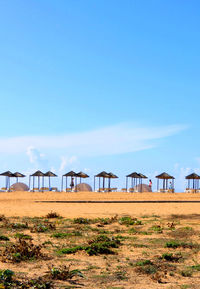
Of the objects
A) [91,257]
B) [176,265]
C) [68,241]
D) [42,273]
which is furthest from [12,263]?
[176,265]

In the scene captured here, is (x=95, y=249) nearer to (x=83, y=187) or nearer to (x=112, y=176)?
(x=112, y=176)

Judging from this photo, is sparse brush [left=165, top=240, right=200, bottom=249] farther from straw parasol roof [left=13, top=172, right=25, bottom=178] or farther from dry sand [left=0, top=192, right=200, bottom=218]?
straw parasol roof [left=13, top=172, right=25, bottom=178]

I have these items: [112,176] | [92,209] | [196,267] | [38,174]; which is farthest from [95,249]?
[112,176]

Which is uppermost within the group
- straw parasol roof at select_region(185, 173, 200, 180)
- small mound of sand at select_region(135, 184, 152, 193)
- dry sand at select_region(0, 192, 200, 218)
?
straw parasol roof at select_region(185, 173, 200, 180)

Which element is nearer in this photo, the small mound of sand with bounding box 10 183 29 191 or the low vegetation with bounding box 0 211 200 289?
the low vegetation with bounding box 0 211 200 289

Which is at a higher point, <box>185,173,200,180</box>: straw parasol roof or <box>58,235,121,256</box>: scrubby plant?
<box>185,173,200,180</box>: straw parasol roof

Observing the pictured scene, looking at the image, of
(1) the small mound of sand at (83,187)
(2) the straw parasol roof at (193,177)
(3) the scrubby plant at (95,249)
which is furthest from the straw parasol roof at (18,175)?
(3) the scrubby plant at (95,249)

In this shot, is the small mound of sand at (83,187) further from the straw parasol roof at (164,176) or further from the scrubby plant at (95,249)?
the scrubby plant at (95,249)

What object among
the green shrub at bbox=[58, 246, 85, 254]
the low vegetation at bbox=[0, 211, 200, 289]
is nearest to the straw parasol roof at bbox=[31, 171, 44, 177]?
the low vegetation at bbox=[0, 211, 200, 289]

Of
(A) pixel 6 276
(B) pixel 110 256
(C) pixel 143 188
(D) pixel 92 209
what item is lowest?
(C) pixel 143 188

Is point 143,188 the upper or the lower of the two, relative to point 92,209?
lower

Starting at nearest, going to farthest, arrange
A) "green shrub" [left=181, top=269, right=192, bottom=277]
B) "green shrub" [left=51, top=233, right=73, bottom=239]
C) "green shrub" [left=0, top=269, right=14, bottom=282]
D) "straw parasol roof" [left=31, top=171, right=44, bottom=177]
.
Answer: "green shrub" [left=0, top=269, right=14, bottom=282]
"green shrub" [left=181, top=269, right=192, bottom=277]
"green shrub" [left=51, top=233, right=73, bottom=239]
"straw parasol roof" [left=31, top=171, right=44, bottom=177]

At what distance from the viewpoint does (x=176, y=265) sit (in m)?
8.36

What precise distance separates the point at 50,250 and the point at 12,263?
1.65 metres
